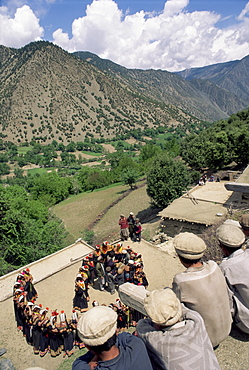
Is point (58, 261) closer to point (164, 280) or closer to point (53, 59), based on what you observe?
point (164, 280)

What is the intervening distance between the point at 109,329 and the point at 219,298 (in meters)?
1.89

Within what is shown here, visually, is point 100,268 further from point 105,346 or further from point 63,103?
point 63,103

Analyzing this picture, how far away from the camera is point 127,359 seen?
2.56 m

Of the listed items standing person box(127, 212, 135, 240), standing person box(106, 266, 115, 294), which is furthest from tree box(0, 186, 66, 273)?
standing person box(106, 266, 115, 294)

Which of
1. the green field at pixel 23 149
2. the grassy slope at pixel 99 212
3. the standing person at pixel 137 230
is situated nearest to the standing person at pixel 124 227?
the standing person at pixel 137 230

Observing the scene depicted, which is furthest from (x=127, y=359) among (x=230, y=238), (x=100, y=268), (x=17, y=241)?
(x=17, y=241)

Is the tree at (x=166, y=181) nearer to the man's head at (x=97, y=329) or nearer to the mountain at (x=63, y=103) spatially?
the man's head at (x=97, y=329)

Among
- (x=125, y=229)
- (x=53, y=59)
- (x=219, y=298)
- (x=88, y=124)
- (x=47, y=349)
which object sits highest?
(x=53, y=59)

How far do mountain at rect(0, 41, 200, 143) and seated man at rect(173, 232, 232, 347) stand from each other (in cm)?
15201

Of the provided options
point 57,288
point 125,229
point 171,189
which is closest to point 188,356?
point 57,288

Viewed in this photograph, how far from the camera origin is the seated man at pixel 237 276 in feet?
12.7

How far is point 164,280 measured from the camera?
10.5 meters

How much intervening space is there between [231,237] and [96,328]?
9.09 ft

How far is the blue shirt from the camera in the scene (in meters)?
2.50
